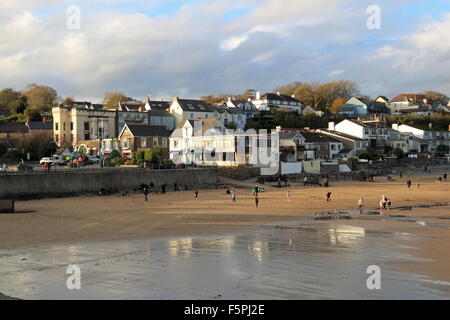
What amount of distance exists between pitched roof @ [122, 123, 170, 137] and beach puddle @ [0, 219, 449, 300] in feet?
175

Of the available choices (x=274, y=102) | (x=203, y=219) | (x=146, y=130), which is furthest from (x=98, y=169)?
(x=274, y=102)

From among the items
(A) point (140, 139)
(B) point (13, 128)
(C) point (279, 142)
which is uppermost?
(B) point (13, 128)

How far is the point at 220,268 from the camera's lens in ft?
55.3

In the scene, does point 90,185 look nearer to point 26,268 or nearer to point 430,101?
point 26,268

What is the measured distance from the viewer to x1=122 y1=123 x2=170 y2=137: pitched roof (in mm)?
74625

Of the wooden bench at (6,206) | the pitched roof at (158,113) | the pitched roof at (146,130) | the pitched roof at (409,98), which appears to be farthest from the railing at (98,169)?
the pitched roof at (409,98)

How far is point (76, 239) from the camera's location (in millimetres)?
22953

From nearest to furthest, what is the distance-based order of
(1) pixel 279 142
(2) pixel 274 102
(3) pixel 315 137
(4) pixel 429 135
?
(1) pixel 279 142
(3) pixel 315 137
(4) pixel 429 135
(2) pixel 274 102

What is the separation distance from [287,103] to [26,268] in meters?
109

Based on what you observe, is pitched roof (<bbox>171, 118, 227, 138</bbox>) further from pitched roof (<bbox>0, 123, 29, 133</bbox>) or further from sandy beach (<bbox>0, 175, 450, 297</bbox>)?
pitched roof (<bbox>0, 123, 29, 133</bbox>)

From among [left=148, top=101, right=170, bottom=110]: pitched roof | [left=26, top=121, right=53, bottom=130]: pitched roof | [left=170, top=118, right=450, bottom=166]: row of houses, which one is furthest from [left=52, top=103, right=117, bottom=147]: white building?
[left=148, top=101, right=170, bottom=110]: pitched roof

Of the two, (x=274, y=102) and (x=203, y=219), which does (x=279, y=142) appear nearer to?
(x=203, y=219)

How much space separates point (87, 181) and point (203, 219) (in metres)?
19.8

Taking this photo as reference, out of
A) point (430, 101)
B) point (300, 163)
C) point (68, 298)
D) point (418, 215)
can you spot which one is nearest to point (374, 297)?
point (68, 298)
